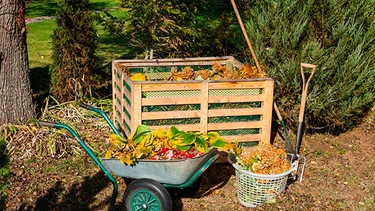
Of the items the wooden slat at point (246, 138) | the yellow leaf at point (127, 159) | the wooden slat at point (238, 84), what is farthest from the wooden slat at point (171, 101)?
the yellow leaf at point (127, 159)

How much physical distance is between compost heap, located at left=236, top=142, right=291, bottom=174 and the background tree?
278 cm

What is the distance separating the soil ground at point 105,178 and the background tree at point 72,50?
0.38 m

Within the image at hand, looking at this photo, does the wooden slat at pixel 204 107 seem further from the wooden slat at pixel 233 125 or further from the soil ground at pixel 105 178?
the soil ground at pixel 105 178

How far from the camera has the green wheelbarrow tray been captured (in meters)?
4.54

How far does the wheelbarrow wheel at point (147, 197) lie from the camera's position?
A: 4586 mm

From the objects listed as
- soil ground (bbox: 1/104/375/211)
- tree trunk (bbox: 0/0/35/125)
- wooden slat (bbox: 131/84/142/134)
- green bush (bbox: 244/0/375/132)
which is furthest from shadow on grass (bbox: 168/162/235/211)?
tree trunk (bbox: 0/0/35/125)

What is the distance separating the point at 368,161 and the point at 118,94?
3120 millimetres

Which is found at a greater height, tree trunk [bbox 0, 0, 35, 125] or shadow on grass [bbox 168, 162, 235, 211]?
tree trunk [bbox 0, 0, 35, 125]

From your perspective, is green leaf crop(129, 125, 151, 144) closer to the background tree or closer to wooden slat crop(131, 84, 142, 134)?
wooden slat crop(131, 84, 142, 134)

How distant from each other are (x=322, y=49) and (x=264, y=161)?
1925 millimetres

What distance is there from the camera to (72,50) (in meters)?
7.09

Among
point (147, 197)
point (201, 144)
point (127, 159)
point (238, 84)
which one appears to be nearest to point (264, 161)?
point (201, 144)

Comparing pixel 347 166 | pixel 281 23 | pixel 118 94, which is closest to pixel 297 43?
pixel 281 23

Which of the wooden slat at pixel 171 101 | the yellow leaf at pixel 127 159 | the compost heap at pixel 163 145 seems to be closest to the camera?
the yellow leaf at pixel 127 159
